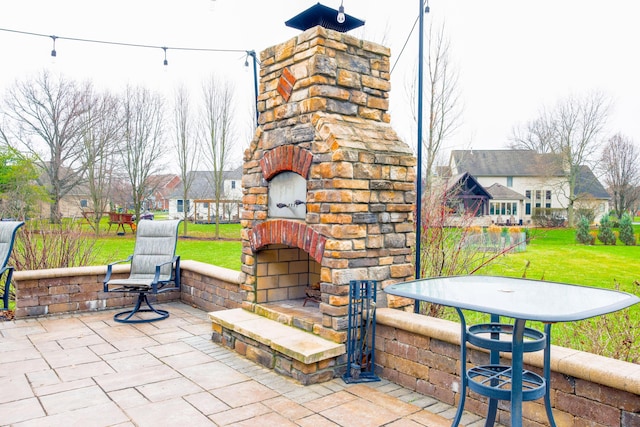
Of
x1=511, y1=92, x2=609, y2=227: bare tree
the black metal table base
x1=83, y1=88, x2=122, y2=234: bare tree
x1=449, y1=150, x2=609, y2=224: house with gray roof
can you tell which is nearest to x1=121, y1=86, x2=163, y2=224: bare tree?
x1=83, y1=88, x2=122, y2=234: bare tree

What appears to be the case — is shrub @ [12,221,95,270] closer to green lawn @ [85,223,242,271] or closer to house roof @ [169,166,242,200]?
green lawn @ [85,223,242,271]

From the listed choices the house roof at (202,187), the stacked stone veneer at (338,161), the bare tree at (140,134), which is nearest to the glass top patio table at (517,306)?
the stacked stone veneer at (338,161)

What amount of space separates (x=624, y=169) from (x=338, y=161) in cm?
3223

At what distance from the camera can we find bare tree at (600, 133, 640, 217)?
29.0 meters

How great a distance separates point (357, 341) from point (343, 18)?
256 centimetres

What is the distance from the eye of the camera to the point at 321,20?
A: 3938 mm

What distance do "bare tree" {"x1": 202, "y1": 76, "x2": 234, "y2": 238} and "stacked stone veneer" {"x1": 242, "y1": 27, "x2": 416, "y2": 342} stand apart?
14.2 meters

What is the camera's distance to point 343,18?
3.68 metres

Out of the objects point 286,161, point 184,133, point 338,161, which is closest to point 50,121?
point 184,133

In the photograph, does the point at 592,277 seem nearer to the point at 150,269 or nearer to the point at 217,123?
the point at 150,269

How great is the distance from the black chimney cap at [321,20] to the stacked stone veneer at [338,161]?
0.14 m

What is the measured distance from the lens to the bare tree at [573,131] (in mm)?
24203

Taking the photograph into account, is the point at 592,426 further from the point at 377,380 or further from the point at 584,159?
the point at 584,159

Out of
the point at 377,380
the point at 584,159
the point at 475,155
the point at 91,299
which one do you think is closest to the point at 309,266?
the point at 377,380
